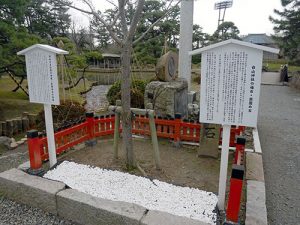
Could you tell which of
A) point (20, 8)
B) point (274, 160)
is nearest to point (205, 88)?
point (274, 160)

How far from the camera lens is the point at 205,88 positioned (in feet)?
8.41

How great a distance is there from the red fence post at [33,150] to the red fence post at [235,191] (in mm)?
2659

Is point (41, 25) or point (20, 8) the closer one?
point (20, 8)

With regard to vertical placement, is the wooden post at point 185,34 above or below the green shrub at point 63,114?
above

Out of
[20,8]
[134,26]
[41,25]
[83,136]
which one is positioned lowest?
[83,136]

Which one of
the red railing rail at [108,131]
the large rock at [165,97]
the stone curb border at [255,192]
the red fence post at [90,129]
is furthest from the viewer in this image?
the large rock at [165,97]

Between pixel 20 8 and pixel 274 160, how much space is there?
781 cm

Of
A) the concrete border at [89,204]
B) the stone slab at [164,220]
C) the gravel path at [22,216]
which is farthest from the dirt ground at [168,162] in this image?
the gravel path at [22,216]

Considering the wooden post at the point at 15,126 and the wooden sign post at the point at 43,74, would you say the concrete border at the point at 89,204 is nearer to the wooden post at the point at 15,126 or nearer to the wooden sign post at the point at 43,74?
the wooden sign post at the point at 43,74

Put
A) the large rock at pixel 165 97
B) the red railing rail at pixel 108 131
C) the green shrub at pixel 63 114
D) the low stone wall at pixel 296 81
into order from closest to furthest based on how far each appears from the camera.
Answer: the red railing rail at pixel 108 131, the large rock at pixel 165 97, the green shrub at pixel 63 114, the low stone wall at pixel 296 81

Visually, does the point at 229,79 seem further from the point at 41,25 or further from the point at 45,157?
the point at 41,25

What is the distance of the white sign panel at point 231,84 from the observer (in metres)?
2.38

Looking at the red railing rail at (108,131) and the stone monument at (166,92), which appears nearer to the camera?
the red railing rail at (108,131)

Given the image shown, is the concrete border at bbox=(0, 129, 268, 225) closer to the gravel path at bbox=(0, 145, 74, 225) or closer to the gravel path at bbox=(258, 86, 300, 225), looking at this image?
the gravel path at bbox=(0, 145, 74, 225)
